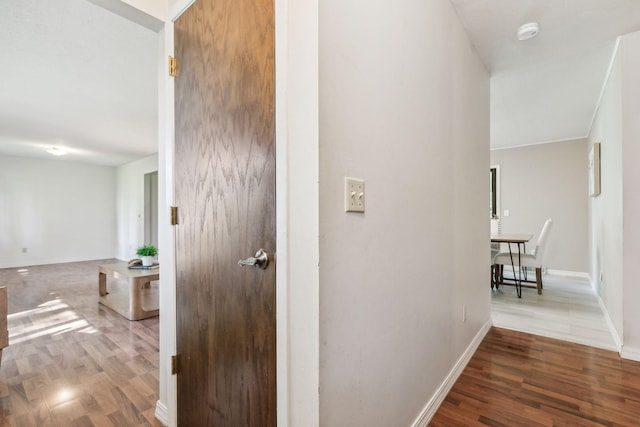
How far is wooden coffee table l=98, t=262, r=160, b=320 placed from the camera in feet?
10.3

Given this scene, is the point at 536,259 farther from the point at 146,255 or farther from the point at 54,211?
the point at 54,211

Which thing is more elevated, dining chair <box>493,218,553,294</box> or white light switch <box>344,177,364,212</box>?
white light switch <box>344,177,364,212</box>

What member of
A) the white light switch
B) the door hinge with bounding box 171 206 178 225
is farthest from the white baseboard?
the door hinge with bounding box 171 206 178 225

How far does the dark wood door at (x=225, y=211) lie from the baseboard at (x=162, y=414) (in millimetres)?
140

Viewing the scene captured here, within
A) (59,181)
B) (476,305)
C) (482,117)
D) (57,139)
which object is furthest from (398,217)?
(59,181)

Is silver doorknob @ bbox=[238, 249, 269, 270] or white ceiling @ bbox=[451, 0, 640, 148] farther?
white ceiling @ bbox=[451, 0, 640, 148]

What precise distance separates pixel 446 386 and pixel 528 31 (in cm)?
242

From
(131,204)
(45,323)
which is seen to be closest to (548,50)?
(45,323)

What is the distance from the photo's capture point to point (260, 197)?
1001mm

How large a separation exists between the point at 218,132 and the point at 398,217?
83cm

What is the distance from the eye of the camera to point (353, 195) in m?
0.99

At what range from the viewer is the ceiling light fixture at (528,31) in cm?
201

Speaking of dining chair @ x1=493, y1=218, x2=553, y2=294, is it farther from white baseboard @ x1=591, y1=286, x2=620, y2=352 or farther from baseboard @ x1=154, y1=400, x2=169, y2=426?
baseboard @ x1=154, y1=400, x2=169, y2=426

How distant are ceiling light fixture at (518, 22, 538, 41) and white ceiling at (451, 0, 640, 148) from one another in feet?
0.09
